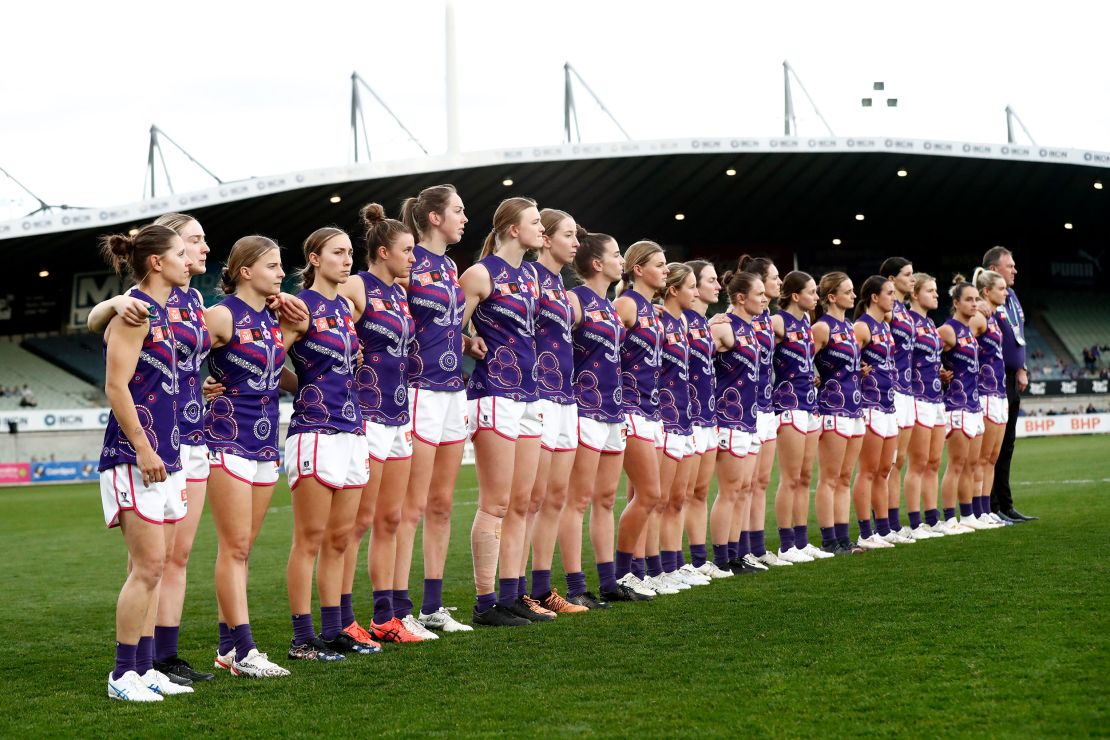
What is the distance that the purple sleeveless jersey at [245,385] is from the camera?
521 centimetres

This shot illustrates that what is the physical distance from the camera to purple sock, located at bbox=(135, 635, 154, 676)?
4.88m

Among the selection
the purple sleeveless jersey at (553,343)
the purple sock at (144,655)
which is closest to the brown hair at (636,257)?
the purple sleeveless jersey at (553,343)

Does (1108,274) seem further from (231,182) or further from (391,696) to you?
(391,696)

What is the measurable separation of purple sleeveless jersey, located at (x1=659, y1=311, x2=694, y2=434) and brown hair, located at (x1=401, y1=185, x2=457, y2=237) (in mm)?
1899

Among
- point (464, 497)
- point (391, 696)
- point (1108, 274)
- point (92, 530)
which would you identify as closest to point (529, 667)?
point (391, 696)

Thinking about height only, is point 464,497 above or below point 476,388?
below

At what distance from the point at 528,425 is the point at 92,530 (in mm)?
10206

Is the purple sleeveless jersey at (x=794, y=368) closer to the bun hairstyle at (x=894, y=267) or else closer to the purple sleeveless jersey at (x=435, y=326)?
the bun hairstyle at (x=894, y=267)

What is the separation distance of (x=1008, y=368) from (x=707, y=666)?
7.44 m

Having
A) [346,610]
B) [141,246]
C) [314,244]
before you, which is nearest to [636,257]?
[314,244]

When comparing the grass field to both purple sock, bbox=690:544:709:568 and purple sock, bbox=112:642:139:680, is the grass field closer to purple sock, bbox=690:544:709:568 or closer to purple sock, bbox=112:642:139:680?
purple sock, bbox=112:642:139:680

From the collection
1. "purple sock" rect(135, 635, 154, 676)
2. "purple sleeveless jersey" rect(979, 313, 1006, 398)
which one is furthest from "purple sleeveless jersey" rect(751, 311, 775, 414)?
"purple sock" rect(135, 635, 154, 676)

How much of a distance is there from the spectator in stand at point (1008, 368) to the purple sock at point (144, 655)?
819 centimetres

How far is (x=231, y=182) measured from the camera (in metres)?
27.1
